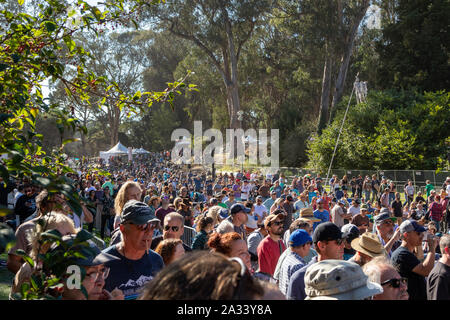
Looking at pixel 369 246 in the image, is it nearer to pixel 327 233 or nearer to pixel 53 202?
pixel 327 233

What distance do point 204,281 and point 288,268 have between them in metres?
3.08

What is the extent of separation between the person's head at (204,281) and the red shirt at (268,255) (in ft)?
12.7

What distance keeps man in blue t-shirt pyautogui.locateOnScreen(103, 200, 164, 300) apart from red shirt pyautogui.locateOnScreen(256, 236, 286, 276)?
204 cm

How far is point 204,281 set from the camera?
157 centimetres

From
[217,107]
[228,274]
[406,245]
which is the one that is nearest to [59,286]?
[228,274]

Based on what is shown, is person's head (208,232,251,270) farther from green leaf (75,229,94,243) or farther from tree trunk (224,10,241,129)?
tree trunk (224,10,241,129)

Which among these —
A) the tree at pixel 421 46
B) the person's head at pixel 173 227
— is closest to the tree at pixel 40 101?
the person's head at pixel 173 227

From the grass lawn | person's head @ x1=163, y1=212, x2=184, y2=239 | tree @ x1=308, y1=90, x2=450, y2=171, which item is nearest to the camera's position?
person's head @ x1=163, y1=212, x2=184, y2=239

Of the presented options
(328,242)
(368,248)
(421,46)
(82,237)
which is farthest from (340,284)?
(421,46)

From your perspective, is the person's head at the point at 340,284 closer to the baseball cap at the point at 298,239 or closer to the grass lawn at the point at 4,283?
the baseball cap at the point at 298,239

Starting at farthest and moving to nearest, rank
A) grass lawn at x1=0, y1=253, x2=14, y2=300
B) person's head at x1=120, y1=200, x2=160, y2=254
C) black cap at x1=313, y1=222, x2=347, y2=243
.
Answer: grass lawn at x1=0, y1=253, x2=14, y2=300 → black cap at x1=313, y1=222, x2=347, y2=243 → person's head at x1=120, y1=200, x2=160, y2=254

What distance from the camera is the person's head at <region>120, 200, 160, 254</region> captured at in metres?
3.59

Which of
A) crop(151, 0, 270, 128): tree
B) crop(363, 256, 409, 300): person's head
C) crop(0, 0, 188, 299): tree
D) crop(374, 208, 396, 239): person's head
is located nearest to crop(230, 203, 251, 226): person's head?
crop(374, 208, 396, 239): person's head

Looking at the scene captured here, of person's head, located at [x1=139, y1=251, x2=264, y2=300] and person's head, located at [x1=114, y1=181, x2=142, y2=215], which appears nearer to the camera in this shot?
person's head, located at [x1=139, y1=251, x2=264, y2=300]
